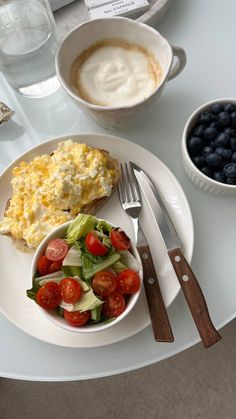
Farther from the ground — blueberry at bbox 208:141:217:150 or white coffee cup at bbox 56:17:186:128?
white coffee cup at bbox 56:17:186:128

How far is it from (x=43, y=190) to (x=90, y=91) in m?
0.26

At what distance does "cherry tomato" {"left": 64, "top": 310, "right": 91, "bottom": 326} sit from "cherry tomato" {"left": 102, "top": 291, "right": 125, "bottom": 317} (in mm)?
37

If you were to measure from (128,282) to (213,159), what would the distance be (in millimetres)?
321

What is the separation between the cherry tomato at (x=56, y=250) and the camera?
30.6 inches

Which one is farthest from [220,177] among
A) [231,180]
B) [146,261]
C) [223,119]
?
[146,261]

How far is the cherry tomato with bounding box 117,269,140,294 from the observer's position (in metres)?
0.74


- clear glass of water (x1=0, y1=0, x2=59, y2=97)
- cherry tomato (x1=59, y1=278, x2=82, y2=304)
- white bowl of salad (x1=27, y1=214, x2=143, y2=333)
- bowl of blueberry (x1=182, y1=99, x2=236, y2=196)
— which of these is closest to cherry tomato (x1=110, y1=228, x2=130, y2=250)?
white bowl of salad (x1=27, y1=214, x2=143, y2=333)

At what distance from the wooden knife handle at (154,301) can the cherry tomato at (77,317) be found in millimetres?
123

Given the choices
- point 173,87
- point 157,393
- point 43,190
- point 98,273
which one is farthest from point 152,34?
point 157,393

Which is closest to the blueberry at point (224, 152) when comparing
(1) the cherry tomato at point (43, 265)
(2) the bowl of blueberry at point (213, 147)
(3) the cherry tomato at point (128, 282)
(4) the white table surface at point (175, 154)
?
(2) the bowl of blueberry at point (213, 147)

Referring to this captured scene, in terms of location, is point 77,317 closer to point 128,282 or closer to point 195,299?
point 128,282

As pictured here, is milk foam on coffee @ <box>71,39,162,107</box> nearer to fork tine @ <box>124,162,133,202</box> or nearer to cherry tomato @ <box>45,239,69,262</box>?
fork tine @ <box>124,162,133,202</box>

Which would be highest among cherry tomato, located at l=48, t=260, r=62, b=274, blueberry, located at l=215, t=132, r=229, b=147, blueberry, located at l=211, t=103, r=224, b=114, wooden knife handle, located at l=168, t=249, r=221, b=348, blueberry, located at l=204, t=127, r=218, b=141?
blueberry, located at l=211, t=103, r=224, b=114

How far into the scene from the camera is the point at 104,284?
738mm
